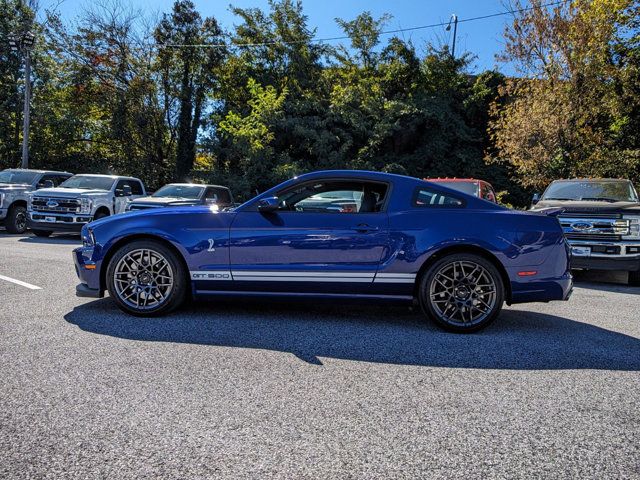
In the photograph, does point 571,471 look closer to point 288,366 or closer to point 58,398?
point 288,366

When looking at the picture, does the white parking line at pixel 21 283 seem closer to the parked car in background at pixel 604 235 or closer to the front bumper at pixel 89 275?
the front bumper at pixel 89 275

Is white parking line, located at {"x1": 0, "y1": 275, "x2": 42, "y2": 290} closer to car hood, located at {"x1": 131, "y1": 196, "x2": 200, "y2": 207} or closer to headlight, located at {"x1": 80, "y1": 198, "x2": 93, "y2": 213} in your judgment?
car hood, located at {"x1": 131, "y1": 196, "x2": 200, "y2": 207}

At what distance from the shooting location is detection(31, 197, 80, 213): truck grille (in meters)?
14.1

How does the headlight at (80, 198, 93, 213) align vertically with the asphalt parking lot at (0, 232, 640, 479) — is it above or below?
above

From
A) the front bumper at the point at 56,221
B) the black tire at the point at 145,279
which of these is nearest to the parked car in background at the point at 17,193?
the front bumper at the point at 56,221

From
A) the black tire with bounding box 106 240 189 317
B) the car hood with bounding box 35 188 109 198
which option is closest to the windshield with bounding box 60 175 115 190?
the car hood with bounding box 35 188 109 198

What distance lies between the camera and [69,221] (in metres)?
14.0

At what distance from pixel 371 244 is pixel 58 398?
2931mm

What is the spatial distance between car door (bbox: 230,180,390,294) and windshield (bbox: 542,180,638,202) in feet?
22.0

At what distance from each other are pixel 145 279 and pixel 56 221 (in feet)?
33.7

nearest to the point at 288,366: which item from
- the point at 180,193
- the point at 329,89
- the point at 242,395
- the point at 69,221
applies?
the point at 242,395

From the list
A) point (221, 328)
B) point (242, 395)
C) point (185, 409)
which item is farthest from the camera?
point (221, 328)

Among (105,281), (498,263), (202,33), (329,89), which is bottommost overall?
(105,281)

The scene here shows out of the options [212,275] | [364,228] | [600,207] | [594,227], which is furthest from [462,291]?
[600,207]
